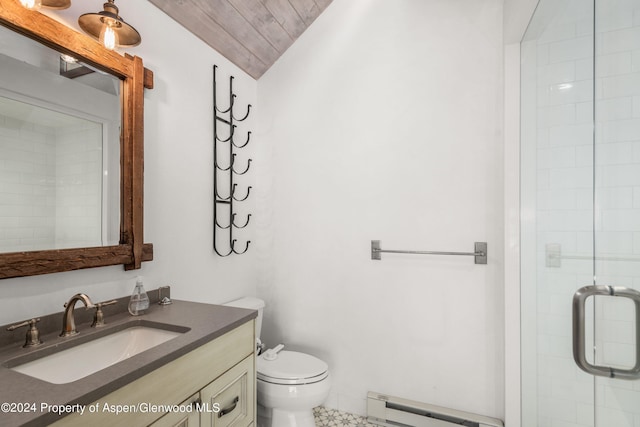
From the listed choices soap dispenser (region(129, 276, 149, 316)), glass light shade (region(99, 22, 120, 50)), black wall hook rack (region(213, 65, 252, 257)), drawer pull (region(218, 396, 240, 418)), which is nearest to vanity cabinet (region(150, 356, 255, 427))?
drawer pull (region(218, 396, 240, 418))

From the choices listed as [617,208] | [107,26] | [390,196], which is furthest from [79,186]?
[617,208]

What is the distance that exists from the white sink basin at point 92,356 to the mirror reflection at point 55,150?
14.2 inches

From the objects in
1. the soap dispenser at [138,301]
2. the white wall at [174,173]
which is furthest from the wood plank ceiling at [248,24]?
the soap dispenser at [138,301]

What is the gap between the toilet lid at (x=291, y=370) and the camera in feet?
5.47

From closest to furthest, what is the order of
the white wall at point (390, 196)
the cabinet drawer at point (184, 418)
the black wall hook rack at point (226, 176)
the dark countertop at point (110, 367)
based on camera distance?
1. the dark countertop at point (110, 367)
2. the cabinet drawer at point (184, 418)
3. the white wall at point (390, 196)
4. the black wall hook rack at point (226, 176)

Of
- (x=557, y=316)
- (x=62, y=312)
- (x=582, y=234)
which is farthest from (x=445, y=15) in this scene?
(x=62, y=312)

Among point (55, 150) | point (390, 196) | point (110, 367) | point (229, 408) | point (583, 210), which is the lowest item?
point (229, 408)

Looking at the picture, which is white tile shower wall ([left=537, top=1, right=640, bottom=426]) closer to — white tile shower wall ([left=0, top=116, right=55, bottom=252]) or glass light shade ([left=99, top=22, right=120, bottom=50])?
glass light shade ([left=99, top=22, right=120, bottom=50])

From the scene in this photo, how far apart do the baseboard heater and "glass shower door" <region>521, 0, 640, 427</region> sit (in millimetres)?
299

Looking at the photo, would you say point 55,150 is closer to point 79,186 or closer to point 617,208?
point 79,186

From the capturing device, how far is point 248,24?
1.91 meters

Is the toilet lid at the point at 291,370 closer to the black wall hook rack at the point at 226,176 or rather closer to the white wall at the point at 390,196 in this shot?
the white wall at the point at 390,196

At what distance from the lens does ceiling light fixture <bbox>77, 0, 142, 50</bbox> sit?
3.82ft

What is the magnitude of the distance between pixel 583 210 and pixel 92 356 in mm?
1645
